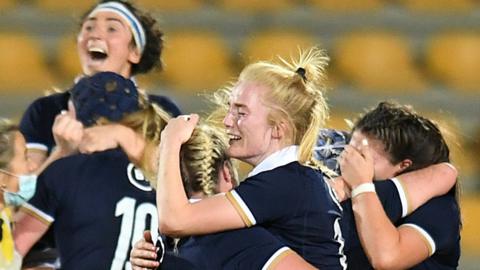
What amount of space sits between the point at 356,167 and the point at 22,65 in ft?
13.0

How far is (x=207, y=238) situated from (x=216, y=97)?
20.1 inches

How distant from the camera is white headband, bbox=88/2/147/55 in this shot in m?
5.05

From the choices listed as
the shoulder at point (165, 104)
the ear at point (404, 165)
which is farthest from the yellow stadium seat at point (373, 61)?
the ear at point (404, 165)

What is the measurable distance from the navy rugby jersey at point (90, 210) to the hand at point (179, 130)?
54cm

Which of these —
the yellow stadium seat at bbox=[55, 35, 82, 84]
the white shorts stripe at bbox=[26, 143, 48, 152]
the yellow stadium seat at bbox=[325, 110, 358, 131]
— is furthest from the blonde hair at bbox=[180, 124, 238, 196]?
the yellow stadium seat at bbox=[55, 35, 82, 84]

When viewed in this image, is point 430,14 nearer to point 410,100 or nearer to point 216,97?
point 410,100

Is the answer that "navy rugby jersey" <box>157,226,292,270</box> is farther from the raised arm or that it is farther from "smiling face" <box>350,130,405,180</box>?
"smiling face" <box>350,130,405,180</box>

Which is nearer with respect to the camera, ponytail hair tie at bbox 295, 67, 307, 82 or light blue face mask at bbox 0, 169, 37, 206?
ponytail hair tie at bbox 295, 67, 307, 82

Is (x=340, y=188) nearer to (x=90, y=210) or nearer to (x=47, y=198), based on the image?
(x=90, y=210)

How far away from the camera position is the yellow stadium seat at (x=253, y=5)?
7.75m

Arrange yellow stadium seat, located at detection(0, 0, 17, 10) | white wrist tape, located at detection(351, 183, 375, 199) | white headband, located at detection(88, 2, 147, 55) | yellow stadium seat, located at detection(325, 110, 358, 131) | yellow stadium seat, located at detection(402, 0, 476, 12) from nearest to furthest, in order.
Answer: white wrist tape, located at detection(351, 183, 375, 199)
white headband, located at detection(88, 2, 147, 55)
yellow stadium seat, located at detection(325, 110, 358, 131)
yellow stadium seat, located at detection(0, 0, 17, 10)
yellow stadium seat, located at detection(402, 0, 476, 12)

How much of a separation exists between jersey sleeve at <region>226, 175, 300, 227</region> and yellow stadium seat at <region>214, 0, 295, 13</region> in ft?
14.6

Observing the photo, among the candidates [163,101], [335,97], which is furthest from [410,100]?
[163,101]

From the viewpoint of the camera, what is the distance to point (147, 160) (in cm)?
411
